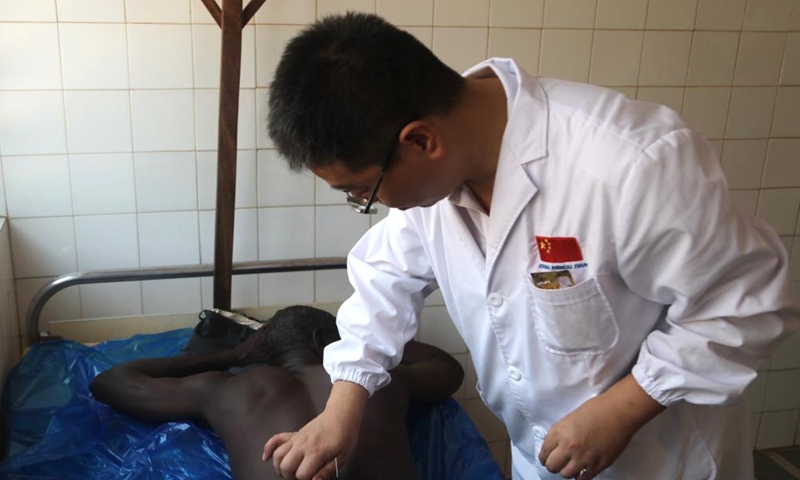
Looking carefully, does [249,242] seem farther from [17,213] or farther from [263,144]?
[17,213]

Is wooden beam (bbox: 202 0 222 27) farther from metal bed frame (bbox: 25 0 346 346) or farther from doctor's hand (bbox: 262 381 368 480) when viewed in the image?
doctor's hand (bbox: 262 381 368 480)

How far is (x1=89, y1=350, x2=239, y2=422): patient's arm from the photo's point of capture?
1697mm

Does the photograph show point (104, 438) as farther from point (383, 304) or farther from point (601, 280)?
point (601, 280)

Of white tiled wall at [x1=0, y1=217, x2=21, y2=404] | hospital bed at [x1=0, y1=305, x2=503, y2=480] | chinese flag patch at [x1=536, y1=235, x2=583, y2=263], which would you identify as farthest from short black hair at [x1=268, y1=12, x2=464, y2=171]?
white tiled wall at [x1=0, y1=217, x2=21, y2=404]

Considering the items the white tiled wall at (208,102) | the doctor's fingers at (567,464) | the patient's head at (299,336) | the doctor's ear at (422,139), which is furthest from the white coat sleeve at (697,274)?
the white tiled wall at (208,102)

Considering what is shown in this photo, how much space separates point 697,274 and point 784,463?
2.40 metres

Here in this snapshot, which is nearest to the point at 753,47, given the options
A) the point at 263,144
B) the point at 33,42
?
the point at 263,144

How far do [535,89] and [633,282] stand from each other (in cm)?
30

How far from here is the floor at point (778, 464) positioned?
8.99 feet

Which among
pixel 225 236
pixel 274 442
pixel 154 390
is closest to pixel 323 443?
pixel 274 442

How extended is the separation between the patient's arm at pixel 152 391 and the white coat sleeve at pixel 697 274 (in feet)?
3.53

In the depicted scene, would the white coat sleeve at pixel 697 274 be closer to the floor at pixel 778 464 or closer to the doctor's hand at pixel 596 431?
the doctor's hand at pixel 596 431

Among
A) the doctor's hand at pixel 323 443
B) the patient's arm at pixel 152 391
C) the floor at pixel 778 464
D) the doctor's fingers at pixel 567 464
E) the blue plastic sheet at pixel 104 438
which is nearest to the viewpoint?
the doctor's fingers at pixel 567 464

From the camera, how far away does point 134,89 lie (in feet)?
6.57
